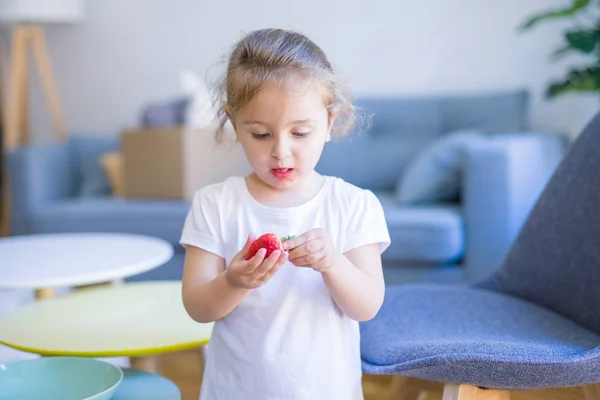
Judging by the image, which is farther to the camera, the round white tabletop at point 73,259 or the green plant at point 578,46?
the green plant at point 578,46

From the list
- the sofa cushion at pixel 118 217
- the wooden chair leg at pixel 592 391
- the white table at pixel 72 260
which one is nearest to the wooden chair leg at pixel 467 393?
the wooden chair leg at pixel 592 391

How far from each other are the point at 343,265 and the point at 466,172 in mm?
1445

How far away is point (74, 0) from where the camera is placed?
380 centimetres

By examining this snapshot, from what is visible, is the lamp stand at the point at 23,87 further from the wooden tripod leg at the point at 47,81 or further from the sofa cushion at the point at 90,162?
the sofa cushion at the point at 90,162

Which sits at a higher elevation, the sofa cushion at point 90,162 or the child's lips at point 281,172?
the child's lips at point 281,172

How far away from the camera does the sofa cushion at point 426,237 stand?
2.33 metres

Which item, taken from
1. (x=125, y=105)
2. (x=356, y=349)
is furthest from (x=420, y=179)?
(x=125, y=105)

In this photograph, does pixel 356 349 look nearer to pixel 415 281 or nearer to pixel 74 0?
pixel 415 281

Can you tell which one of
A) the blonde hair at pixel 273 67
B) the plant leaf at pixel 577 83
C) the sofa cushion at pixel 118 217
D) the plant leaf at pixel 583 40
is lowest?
the sofa cushion at pixel 118 217

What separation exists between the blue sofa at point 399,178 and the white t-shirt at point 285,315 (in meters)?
1.33

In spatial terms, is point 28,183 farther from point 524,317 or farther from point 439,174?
point 524,317

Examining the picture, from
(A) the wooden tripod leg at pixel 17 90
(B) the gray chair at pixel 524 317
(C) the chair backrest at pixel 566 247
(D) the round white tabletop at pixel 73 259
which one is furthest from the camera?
(A) the wooden tripod leg at pixel 17 90

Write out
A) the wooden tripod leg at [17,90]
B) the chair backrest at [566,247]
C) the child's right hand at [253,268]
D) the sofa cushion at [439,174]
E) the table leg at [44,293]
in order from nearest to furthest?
1. the child's right hand at [253,268]
2. the chair backrest at [566,247]
3. the table leg at [44,293]
4. the sofa cushion at [439,174]
5. the wooden tripod leg at [17,90]

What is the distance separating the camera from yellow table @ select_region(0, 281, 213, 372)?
4.23 ft
